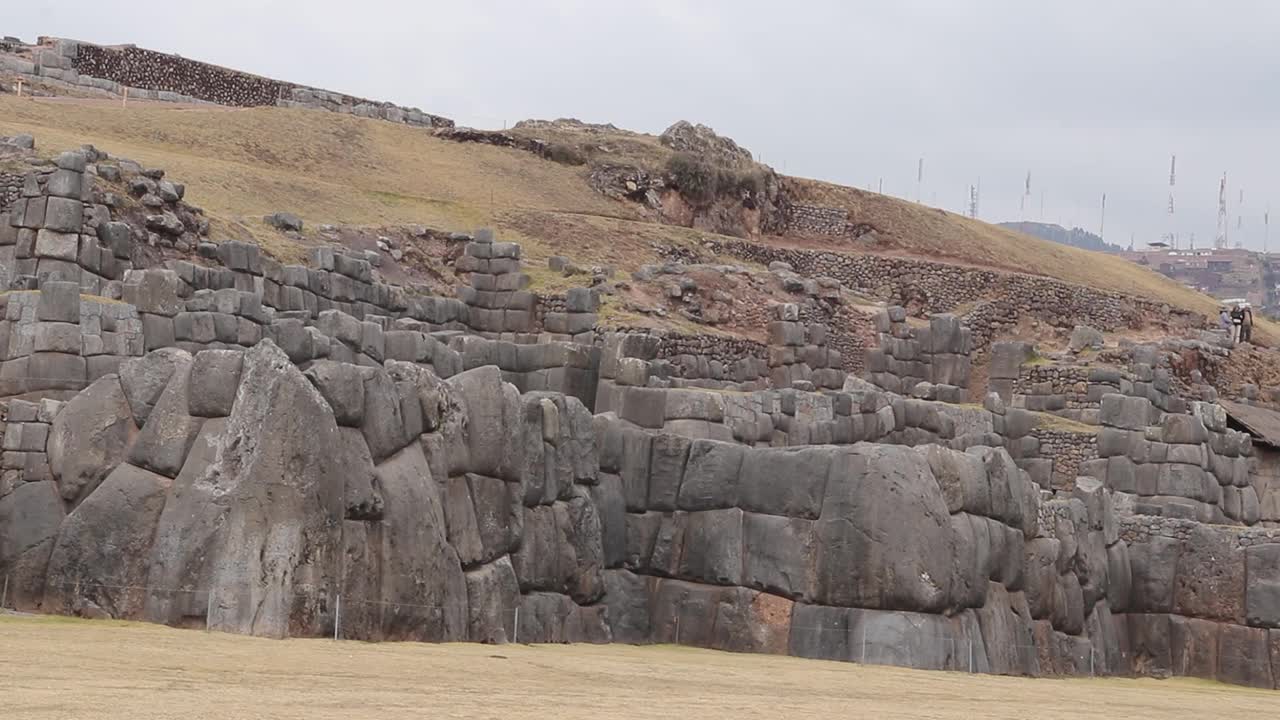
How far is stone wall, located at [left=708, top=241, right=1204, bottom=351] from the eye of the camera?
67.1 metres

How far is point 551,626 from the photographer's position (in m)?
26.5

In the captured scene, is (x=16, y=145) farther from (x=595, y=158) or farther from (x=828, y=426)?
(x=595, y=158)

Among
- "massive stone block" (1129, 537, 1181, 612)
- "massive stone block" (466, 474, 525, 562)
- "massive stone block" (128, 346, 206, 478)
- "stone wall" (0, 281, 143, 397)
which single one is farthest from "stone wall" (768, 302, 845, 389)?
"massive stone block" (128, 346, 206, 478)

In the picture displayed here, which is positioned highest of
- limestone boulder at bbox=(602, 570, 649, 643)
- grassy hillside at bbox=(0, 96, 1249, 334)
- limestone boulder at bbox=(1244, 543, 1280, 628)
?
grassy hillside at bbox=(0, 96, 1249, 334)

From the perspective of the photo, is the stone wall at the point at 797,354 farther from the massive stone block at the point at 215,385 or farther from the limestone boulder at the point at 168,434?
the limestone boulder at the point at 168,434

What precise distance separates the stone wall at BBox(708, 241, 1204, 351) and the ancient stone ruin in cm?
2207

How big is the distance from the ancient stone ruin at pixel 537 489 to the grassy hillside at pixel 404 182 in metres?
12.7

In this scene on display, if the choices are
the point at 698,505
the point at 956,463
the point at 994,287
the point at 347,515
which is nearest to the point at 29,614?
the point at 347,515

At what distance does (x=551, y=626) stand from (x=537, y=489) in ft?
6.07

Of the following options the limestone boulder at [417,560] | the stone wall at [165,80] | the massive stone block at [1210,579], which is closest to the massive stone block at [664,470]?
the limestone boulder at [417,560]

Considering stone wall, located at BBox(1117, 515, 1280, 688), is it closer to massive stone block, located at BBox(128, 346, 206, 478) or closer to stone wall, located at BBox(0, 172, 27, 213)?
massive stone block, located at BBox(128, 346, 206, 478)

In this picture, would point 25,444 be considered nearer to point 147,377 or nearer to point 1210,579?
point 147,377

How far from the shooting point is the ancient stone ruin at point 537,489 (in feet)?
73.5

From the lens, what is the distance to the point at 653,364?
123ft
